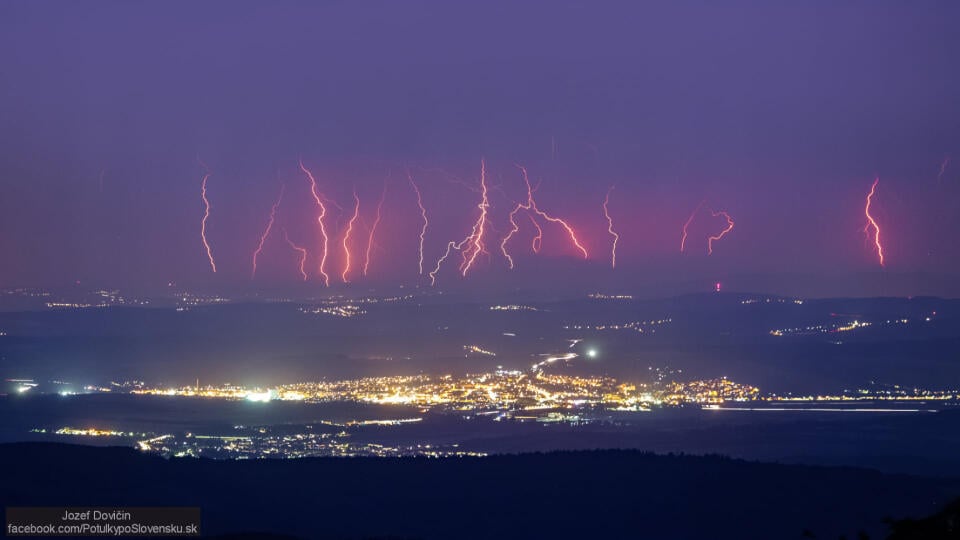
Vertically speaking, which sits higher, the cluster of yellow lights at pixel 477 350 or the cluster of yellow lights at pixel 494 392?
→ the cluster of yellow lights at pixel 477 350

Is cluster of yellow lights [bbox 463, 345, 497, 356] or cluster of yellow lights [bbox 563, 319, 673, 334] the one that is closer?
cluster of yellow lights [bbox 463, 345, 497, 356]

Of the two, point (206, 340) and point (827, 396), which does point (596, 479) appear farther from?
point (206, 340)

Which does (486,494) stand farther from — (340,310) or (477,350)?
(340,310)

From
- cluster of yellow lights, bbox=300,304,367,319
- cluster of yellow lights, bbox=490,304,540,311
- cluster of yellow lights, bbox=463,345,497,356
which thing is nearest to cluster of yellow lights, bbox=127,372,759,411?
cluster of yellow lights, bbox=463,345,497,356

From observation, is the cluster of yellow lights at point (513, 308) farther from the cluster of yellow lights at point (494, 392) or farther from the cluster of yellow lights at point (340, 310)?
the cluster of yellow lights at point (494, 392)

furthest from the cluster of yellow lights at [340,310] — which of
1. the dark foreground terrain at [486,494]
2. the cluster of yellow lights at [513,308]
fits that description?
the dark foreground terrain at [486,494]

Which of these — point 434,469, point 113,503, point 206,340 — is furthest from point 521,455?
point 206,340

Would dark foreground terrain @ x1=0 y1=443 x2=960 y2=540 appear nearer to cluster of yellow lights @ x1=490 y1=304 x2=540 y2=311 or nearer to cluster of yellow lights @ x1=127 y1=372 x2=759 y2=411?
cluster of yellow lights @ x1=127 y1=372 x2=759 y2=411

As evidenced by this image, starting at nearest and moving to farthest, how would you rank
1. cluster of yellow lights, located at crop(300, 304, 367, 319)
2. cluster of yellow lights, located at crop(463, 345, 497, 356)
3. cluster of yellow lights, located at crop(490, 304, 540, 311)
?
cluster of yellow lights, located at crop(463, 345, 497, 356)
cluster of yellow lights, located at crop(300, 304, 367, 319)
cluster of yellow lights, located at crop(490, 304, 540, 311)


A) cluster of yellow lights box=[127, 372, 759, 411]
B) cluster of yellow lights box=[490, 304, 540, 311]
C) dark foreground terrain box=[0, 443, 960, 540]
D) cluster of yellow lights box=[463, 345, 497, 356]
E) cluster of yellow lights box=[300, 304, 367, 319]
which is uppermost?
cluster of yellow lights box=[490, 304, 540, 311]

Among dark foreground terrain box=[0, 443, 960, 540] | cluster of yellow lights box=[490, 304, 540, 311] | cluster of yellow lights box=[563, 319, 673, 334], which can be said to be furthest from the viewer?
cluster of yellow lights box=[490, 304, 540, 311]
